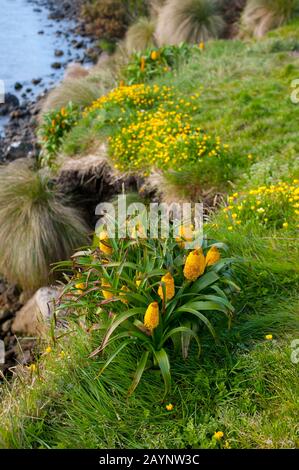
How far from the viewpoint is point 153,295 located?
3.25m

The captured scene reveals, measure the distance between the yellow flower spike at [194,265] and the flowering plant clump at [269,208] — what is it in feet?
3.65

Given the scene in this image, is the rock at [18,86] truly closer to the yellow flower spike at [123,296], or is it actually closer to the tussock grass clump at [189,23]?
the tussock grass clump at [189,23]

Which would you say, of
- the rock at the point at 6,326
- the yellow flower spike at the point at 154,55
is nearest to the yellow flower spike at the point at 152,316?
the rock at the point at 6,326

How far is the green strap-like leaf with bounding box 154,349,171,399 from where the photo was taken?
2826 millimetres

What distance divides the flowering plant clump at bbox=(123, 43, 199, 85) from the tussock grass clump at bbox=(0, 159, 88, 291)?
3.02m

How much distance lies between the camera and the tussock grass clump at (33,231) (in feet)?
20.4

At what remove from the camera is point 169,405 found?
2.89 meters

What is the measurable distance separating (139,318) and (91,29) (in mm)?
14776

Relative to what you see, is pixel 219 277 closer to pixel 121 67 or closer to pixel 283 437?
Result: pixel 283 437

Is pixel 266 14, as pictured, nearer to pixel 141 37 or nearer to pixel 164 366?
pixel 141 37

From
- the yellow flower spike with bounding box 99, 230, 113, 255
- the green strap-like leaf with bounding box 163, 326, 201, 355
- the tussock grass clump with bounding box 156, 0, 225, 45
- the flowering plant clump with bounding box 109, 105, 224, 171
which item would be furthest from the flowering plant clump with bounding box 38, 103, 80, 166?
the green strap-like leaf with bounding box 163, 326, 201, 355

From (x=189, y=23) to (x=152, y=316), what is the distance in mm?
9082

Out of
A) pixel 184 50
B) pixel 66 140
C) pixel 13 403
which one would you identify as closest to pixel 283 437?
pixel 13 403

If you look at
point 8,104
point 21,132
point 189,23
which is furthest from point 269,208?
point 8,104
